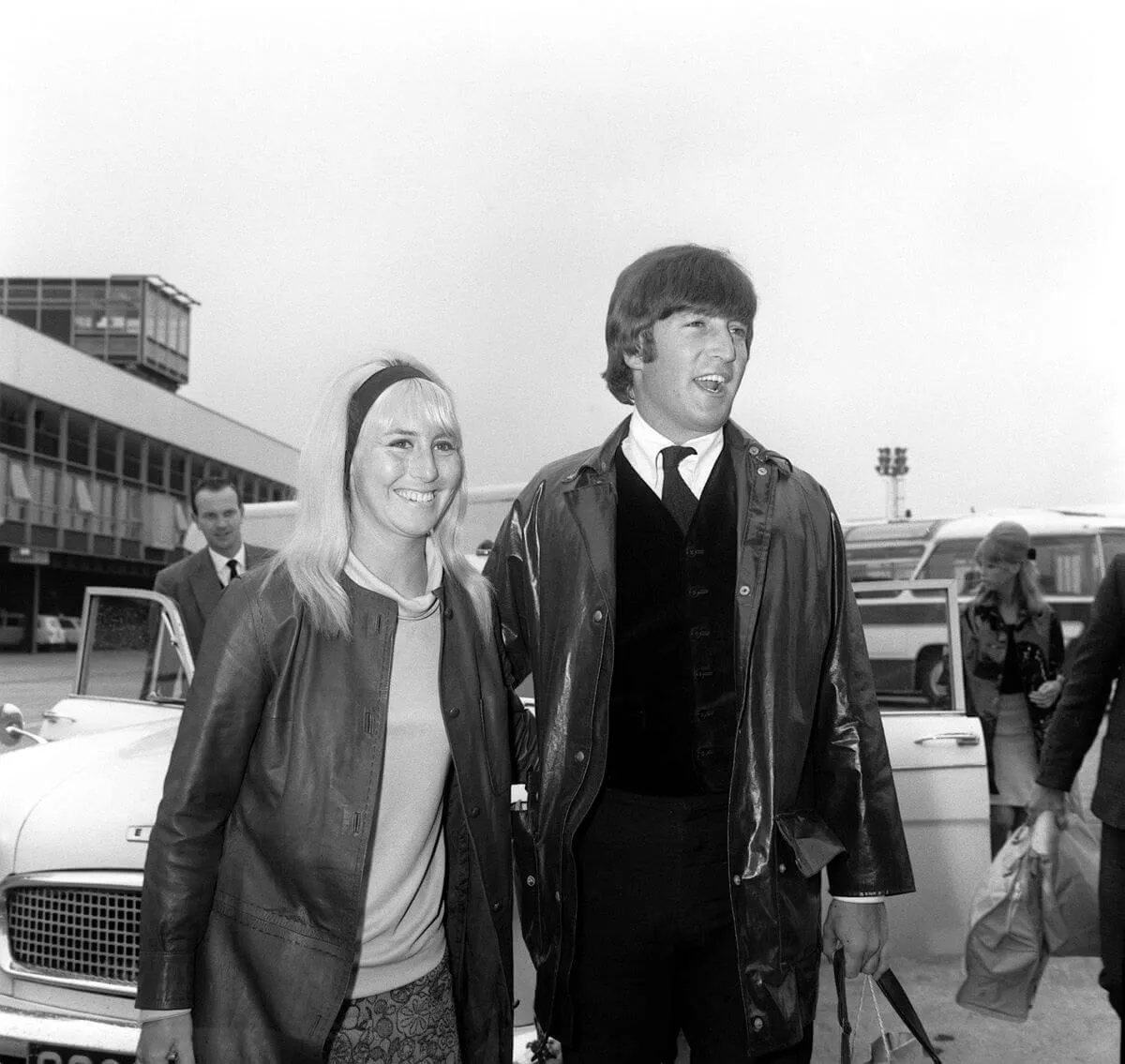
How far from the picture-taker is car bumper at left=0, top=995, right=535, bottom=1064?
2896mm

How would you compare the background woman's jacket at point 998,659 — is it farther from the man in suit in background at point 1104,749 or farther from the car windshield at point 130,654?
the car windshield at point 130,654

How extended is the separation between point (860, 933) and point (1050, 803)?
1249 mm

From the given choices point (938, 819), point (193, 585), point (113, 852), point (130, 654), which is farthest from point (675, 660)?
point (193, 585)

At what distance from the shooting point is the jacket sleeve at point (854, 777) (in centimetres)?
212

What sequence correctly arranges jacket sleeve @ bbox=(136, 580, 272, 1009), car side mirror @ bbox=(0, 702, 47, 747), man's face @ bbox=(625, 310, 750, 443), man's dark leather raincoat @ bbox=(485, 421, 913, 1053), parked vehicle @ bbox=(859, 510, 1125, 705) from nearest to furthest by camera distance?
1. jacket sleeve @ bbox=(136, 580, 272, 1009)
2. man's dark leather raincoat @ bbox=(485, 421, 913, 1053)
3. man's face @ bbox=(625, 310, 750, 443)
4. car side mirror @ bbox=(0, 702, 47, 747)
5. parked vehicle @ bbox=(859, 510, 1125, 705)

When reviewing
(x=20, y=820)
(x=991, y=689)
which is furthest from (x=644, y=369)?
(x=991, y=689)

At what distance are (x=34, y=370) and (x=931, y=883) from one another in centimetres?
3235

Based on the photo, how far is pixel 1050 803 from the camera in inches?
124

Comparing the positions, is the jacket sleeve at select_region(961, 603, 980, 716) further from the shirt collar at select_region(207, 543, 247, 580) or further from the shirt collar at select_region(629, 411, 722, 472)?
the shirt collar at select_region(629, 411, 722, 472)

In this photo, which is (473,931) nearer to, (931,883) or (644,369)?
(644,369)

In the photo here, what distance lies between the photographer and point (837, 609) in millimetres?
2217

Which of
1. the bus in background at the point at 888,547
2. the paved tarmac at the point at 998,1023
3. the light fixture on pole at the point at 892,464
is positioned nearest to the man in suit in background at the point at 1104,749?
the paved tarmac at the point at 998,1023

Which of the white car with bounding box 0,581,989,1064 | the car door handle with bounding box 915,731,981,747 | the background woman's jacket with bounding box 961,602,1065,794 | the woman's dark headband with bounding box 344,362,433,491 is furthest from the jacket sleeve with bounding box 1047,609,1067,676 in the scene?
the woman's dark headband with bounding box 344,362,433,491

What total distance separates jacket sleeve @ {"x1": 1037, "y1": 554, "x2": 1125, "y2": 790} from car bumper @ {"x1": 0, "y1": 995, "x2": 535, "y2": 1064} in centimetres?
150
